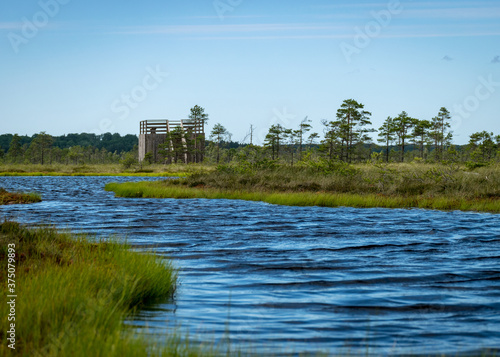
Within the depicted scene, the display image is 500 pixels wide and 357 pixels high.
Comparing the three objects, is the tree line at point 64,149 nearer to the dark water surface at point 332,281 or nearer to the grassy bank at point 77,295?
the dark water surface at point 332,281

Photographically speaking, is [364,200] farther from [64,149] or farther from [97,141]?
[97,141]

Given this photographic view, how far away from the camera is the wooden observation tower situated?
68.5m

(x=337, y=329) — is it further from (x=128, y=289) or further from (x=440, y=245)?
(x=440, y=245)

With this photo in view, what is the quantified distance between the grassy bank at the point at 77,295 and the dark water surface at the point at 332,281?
44 centimetres

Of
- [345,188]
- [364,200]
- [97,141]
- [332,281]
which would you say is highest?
[97,141]

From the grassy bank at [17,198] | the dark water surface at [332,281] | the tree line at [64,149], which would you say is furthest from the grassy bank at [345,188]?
the tree line at [64,149]

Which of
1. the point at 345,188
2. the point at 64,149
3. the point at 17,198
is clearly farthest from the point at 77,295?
the point at 64,149

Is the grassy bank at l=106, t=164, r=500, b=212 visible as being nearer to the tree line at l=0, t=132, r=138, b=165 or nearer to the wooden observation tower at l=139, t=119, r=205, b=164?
the wooden observation tower at l=139, t=119, r=205, b=164

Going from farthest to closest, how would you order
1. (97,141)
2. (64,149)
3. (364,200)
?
1. (97,141)
2. (64,149)
3. (364,200)

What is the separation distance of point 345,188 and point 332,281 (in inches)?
715

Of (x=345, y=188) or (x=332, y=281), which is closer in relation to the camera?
(x=332, y=281)

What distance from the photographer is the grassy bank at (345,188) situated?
70.3 feet

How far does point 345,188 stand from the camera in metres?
25.6

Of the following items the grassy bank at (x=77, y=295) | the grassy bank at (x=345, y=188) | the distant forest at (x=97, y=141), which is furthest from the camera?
the distant forest at (x=97, y=141)
